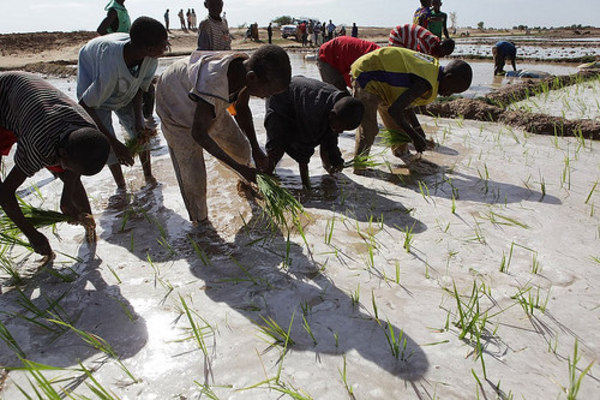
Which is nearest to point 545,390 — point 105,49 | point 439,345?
point 439,345

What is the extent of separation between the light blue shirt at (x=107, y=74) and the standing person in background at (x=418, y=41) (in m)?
2.76

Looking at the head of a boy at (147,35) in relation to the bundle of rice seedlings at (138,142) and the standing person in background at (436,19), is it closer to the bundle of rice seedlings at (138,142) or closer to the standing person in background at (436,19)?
the bundle of rice seedlings at (138,142)

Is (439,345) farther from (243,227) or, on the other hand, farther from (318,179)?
(318,179)

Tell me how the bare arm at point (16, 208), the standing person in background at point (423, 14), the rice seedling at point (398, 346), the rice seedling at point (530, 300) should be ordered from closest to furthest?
the rice seedling at point (398, 346) → the rice seedling at point (530, 300) → the bare arm at point (16, 208) → the standing person in background at point (423, 14)

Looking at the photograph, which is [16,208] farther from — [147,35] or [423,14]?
[423,14]

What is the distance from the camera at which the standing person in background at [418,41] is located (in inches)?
188

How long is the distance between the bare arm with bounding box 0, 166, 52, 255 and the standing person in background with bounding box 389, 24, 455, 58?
12.8ft

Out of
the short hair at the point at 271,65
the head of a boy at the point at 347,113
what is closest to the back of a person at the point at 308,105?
the head of a boy at the point at 347,113

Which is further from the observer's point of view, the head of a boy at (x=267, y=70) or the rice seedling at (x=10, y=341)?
the head of a boy at (x=267, y=70)

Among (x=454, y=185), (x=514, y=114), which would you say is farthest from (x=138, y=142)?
(x=514, y=114)

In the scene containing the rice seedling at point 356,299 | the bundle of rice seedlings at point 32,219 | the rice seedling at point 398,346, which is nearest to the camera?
the rice seedling at point 398,346

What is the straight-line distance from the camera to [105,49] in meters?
3.10

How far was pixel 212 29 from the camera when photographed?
456cm

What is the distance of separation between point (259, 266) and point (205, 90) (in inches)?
40.7
